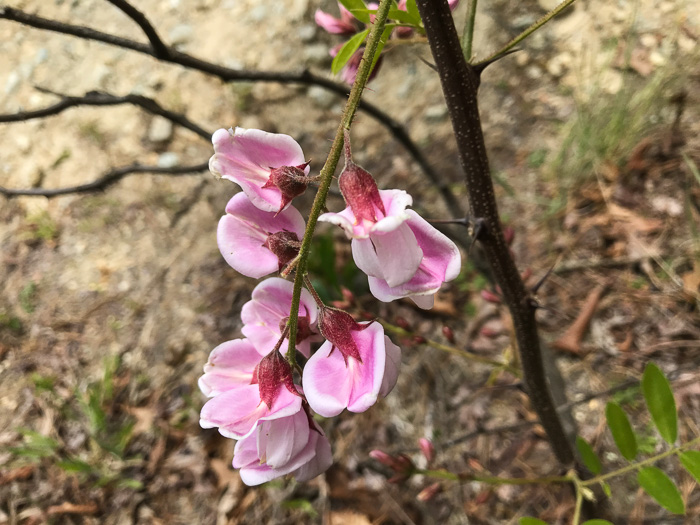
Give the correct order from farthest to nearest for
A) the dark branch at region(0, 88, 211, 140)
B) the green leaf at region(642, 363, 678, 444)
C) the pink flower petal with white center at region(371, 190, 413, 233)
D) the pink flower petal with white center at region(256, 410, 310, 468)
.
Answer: the dark branch at region(0, 88, 211, 140)
the green leaf at region(642, 363, 678, 444)
the pink flower petal with white center at region(256, 410, 310, 468)
the pink flower petal with white center at region(371, 190, 413, 233)

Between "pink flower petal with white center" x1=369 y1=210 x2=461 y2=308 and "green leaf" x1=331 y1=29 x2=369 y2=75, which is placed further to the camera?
"green leaf" x1=331 y1=29 x2=369 y2=75

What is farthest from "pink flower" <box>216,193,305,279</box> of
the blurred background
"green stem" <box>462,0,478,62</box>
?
the blurred background

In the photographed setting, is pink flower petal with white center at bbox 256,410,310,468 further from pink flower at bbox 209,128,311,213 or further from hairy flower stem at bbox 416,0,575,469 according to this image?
hairy flower stem at bbox 416,0,575,469

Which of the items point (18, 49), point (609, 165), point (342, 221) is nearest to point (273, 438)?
point (342, 221)

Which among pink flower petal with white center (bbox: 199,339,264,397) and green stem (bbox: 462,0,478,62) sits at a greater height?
green stem (bbox: 462,0,478,62)

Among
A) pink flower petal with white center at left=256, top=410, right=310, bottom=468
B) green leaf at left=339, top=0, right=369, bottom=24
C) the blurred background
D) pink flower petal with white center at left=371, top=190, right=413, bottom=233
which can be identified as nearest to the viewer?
pink flower petal with white center at left=371, top=190, right=413, bottom=233

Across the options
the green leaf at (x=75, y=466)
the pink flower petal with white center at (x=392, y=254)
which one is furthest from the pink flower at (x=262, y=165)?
the green leaf at (x=75, y=466)

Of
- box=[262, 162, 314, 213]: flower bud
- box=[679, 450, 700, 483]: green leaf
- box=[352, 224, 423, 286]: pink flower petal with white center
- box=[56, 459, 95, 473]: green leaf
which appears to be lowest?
box=[56, 459, 95, 473]: green leaf

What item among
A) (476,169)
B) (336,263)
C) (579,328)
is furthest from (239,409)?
(336,263)
